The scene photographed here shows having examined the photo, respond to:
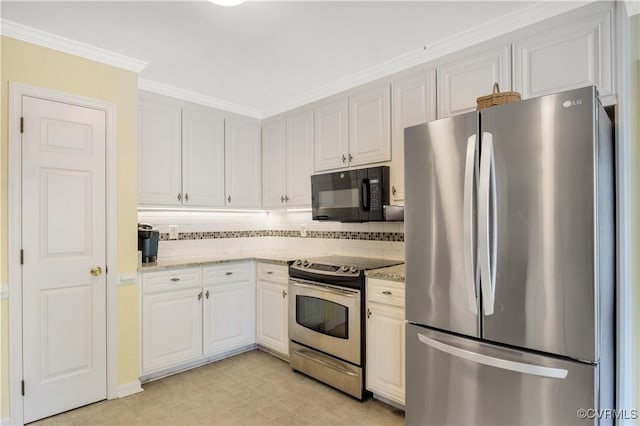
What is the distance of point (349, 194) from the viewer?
292cm

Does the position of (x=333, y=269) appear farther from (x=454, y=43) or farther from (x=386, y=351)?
(x=454, y=43)

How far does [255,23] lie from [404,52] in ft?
3.39

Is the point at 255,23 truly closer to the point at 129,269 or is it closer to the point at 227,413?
the point at 129,269

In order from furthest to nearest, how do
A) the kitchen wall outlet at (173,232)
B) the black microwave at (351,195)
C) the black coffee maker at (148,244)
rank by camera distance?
1. the kitchen wall outlet at (173,232)
2. the black coffee maker at (148,244)
3. the black microwave at (351,195)

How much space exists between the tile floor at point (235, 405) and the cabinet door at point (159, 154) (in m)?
1.50

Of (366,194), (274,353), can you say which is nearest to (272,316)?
(274,353)

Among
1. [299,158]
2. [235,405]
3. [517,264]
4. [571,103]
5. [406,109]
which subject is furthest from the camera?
[299,158]

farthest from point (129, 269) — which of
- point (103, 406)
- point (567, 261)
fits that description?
point (567, 261)

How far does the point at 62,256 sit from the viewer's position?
2.38 meters

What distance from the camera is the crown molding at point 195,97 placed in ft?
9.89

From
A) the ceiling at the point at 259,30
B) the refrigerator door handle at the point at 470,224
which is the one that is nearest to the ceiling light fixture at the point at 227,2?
the ceiling at the point at 259,30

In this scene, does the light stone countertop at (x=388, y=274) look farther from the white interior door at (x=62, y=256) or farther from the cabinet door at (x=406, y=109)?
the white interior door at (x=62, y=256)

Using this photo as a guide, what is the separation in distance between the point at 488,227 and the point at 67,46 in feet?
9.07

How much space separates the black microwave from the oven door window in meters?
0.69
